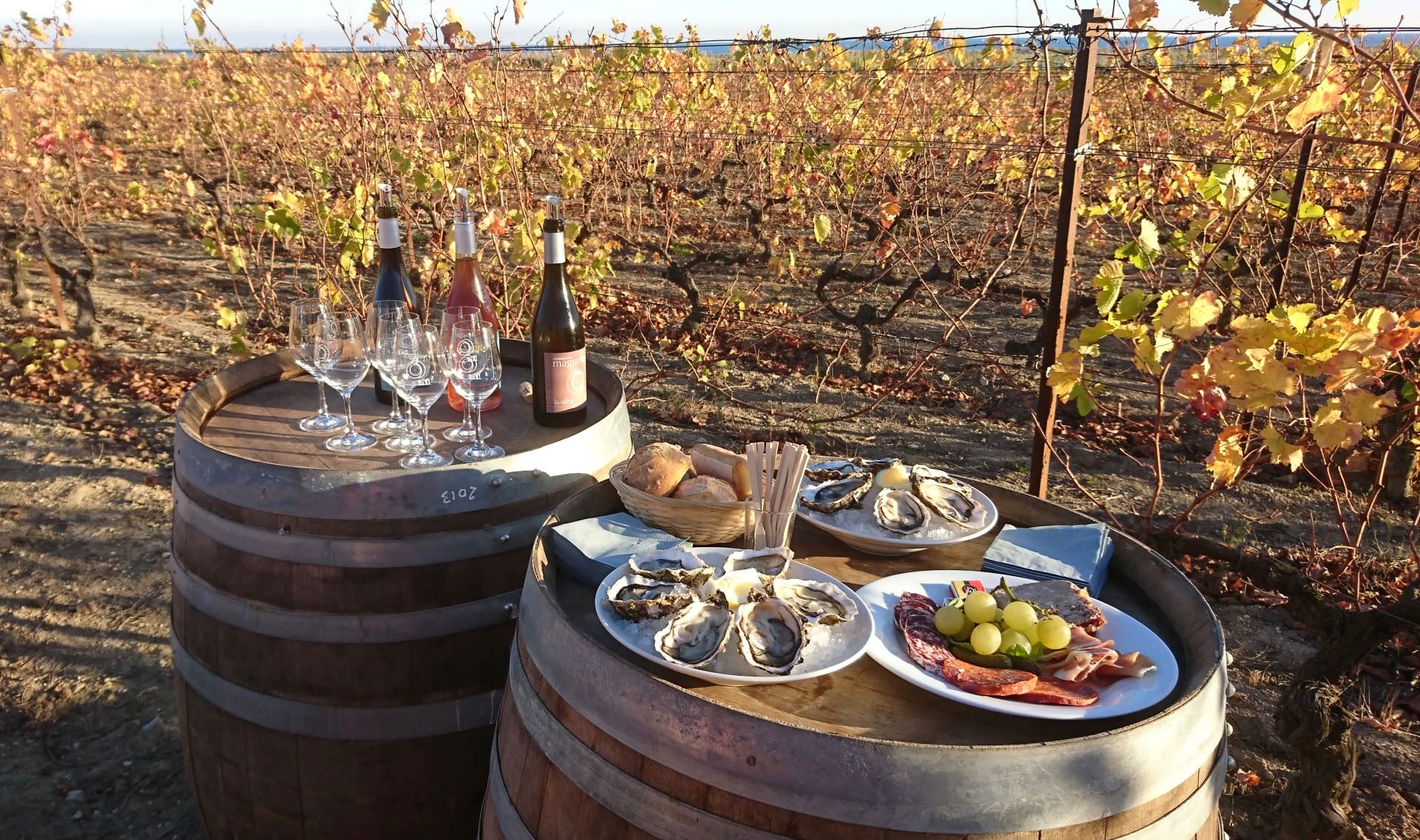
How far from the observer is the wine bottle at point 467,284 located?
2242 millimetres

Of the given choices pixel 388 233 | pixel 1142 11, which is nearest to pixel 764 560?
pixel 388 233

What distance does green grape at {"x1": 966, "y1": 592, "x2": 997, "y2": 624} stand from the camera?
4.73 feet

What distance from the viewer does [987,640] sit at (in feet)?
4.61

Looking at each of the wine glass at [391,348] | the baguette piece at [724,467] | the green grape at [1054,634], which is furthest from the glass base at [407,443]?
the green grape at [1054,634]

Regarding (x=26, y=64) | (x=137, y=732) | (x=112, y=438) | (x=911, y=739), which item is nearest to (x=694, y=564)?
(x=911, y=739)

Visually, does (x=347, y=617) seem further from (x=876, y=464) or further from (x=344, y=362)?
(x=876, y=464)

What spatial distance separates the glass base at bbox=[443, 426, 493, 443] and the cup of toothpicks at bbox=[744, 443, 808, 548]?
75 centimetres

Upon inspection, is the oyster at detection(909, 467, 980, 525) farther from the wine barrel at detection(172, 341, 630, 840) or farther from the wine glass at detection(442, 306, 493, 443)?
the wine glass at detection(442, 306, 493, 443)

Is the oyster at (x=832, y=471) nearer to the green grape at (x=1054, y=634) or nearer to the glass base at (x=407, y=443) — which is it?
the green grape at (x=1054, y=634)

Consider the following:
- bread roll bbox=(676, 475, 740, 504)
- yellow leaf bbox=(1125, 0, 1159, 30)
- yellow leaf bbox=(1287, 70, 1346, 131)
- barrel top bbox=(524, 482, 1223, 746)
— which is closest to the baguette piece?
bread roll bbox=(676, 475, 740, 504)

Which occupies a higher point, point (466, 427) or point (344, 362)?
point (344, 362)

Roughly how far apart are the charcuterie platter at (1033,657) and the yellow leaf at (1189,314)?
1.37 m

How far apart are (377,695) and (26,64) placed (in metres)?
13.4

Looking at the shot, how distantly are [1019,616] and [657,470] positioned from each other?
0.71 meters
